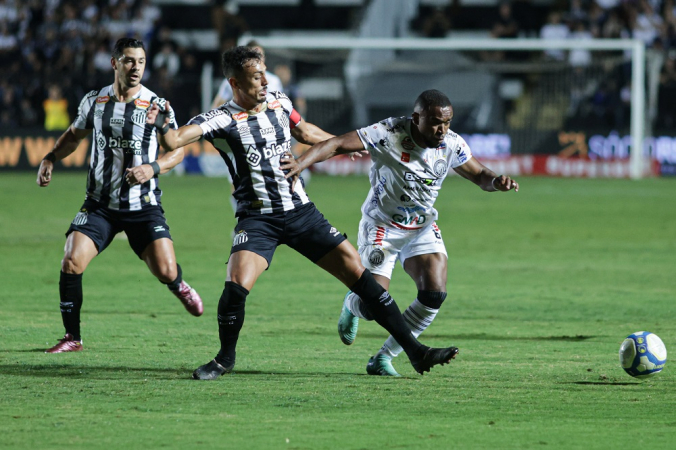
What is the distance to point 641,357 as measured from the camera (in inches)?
253

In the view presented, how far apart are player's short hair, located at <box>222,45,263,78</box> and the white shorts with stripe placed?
1440 mm

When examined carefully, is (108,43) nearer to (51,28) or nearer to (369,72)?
(51,28)

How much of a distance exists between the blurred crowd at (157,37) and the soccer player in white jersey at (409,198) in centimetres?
1842

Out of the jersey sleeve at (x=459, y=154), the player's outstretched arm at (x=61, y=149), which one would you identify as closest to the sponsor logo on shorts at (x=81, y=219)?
the player's outstretched arm at (x=61, y=149)

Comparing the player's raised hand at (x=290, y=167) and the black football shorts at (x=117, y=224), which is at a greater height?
the player's raised hand at (x=290, y=167)

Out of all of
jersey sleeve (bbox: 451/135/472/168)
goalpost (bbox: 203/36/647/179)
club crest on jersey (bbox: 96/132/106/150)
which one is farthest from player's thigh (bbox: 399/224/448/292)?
goalpost (bbox: 203/36/647/179)

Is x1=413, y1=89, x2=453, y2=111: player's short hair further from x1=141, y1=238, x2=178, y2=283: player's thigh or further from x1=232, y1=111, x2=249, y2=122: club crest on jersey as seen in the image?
x1=141, y1=238, x2=178, y2=283: player's thigh

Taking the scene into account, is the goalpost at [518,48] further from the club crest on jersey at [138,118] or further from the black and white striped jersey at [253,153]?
the black and white striped jersey at [253,153]

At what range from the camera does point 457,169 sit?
7.28 meters

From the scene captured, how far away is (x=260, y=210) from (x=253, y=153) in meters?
0.35

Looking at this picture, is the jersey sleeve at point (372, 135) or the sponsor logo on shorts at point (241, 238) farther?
the jersey sleeve at point (372, 135)

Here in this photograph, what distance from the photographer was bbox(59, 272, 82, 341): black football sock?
7363 millimetres

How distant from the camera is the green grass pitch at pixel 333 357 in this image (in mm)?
5203

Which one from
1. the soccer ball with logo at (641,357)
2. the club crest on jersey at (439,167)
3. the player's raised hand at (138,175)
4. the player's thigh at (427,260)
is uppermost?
the player's raised hand at (138,175)
